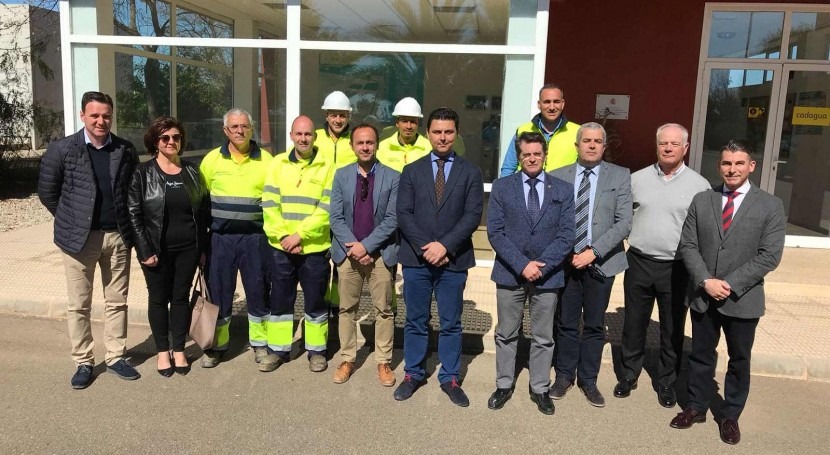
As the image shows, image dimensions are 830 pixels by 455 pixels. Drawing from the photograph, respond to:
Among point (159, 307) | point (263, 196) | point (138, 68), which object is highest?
point (138, 68)

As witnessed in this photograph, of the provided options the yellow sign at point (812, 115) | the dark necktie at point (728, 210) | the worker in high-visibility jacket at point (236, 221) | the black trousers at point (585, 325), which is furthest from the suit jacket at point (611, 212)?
the yellow sign at point (812, 115)

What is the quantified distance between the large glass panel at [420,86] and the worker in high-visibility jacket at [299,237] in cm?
346

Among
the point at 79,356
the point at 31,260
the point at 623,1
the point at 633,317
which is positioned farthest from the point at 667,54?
the point at 31,260

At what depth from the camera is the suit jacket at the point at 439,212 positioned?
12.8 ft

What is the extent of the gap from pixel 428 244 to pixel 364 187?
66 centimetres

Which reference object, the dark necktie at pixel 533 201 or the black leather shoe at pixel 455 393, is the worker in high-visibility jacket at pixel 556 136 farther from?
the black leather shoe at pixel 455 393

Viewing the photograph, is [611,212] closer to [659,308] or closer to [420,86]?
[659,308]

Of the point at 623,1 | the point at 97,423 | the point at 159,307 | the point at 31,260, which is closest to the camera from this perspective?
the point at 97,423

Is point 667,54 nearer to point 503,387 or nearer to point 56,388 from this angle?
point 503,387

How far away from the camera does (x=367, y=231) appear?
13.7 ft

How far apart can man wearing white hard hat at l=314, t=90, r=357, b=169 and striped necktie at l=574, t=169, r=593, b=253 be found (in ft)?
6.29

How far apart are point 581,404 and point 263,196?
2591 millimetres

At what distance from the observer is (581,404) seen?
157 inches

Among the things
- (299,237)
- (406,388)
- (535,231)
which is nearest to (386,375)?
(406,388)
